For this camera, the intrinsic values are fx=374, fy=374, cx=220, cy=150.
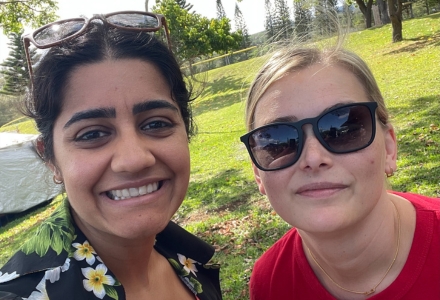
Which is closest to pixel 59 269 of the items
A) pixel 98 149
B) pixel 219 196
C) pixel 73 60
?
pixel 98 149

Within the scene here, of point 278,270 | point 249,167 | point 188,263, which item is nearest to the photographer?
point 278,270

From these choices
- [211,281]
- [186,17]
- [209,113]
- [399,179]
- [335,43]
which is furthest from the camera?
[186,17]

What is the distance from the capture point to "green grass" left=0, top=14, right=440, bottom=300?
4512 mm

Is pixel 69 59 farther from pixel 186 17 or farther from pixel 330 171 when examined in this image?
pixel 186 17

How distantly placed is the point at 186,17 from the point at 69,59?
2833cm

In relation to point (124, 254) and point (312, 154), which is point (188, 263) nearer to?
point (124, 254)

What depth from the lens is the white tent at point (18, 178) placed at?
36.8 ft

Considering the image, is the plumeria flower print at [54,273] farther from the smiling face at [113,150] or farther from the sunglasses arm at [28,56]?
the sunglasses arm at [28,56]

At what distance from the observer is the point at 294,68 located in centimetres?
167

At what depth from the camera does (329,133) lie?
4.99 ft

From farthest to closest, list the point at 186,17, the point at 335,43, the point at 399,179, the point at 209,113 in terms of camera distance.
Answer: the point at 186,17
the point at 209,113
the point at 399,179
the point at 335,43

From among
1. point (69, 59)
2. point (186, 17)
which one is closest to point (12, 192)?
point (69, 59)

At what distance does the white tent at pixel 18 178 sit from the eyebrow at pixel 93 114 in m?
10.6

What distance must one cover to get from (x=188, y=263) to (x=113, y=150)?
3.30 feet
